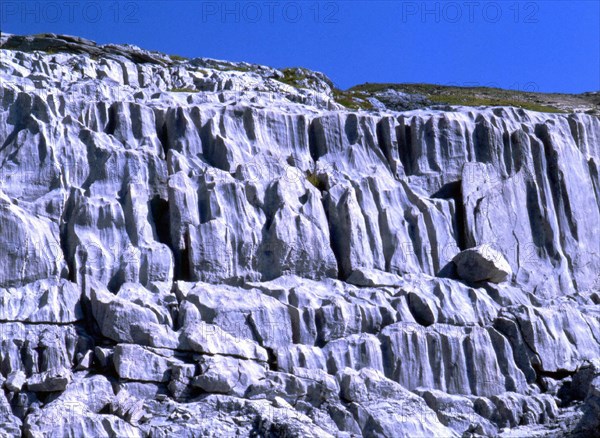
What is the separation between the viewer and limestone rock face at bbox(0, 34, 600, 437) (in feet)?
141

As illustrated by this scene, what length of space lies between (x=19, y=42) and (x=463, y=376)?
51.9 metres

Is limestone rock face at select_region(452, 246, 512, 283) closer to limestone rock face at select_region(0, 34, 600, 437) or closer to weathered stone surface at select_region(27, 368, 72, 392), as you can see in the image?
limestone rock face at select_region(0, 34, 600, 437)

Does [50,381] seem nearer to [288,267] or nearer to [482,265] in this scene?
[288,267]

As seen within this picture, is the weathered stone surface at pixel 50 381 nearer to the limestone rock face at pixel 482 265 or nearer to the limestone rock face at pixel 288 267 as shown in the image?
the limestone rock face at pixel 288 267

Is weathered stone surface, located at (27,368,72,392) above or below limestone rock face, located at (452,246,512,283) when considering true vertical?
below

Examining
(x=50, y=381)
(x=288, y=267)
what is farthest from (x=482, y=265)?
(x=50, y=381)

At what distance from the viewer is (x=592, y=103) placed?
12381 cm

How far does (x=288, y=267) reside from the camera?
50875 mm

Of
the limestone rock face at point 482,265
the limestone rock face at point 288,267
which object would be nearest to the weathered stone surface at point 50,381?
the limestone rock face at point 288,267

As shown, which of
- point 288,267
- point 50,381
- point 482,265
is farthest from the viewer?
point 482,265

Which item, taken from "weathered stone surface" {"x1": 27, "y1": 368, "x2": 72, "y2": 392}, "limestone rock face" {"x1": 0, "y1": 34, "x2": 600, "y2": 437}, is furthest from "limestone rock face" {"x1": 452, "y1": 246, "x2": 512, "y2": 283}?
"weathered stone surface" {"x1": 27, "y1": 368, "x2": 72, "y2": 392}

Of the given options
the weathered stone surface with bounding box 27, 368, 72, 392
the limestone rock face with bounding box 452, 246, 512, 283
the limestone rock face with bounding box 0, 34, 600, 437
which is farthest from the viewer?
the limestone rock face with bounding box 452, 246, 512, 283

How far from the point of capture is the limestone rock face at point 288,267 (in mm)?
42938

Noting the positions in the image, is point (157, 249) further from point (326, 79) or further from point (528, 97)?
point (528, 97)
